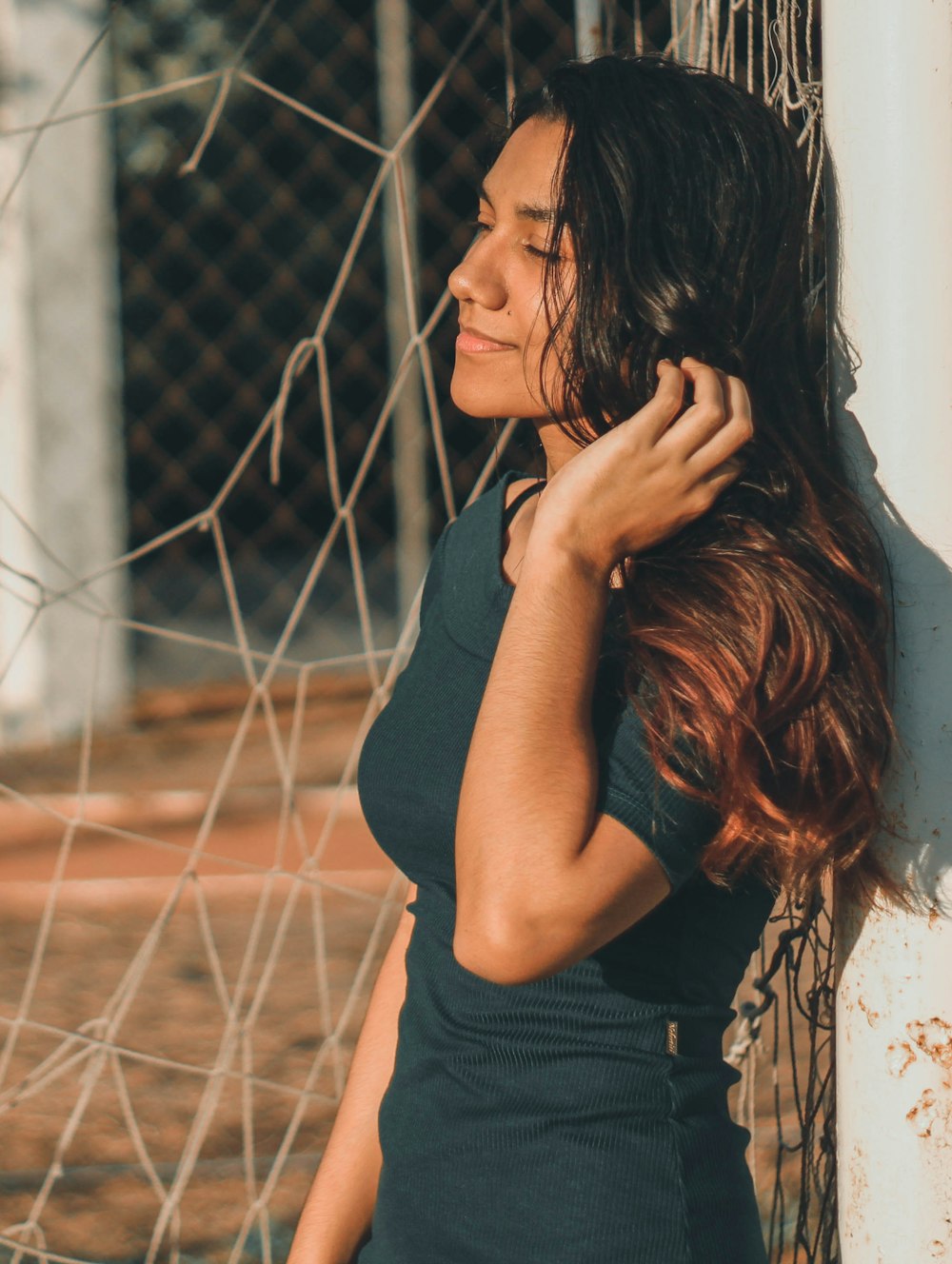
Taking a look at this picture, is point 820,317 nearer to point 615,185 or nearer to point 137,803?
point 615,185

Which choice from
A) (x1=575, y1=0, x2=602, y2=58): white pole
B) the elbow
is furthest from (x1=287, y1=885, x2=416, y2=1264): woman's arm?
(x1=575, y1=0, x2=602, y2=58): white pole

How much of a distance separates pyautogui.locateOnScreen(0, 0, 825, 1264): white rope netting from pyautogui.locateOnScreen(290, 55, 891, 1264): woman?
204 mm

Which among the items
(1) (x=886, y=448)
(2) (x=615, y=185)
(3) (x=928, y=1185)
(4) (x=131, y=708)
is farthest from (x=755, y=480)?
(4) (x=131, y=708)

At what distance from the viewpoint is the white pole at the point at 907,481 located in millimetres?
977

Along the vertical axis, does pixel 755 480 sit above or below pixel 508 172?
below

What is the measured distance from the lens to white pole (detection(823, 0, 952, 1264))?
38.5 inches

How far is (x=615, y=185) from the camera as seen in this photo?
3.34 ft

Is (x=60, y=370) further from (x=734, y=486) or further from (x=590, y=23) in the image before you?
(x=734, y=486)

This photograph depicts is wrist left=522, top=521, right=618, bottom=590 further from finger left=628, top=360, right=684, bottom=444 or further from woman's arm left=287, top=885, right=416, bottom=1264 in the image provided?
woman's arm left=287, top=885, right=416, bottom=1264

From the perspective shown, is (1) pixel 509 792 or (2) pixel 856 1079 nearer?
(1) pixel 509 792

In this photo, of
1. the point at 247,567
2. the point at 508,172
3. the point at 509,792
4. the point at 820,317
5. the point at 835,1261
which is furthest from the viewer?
the point at 247,567

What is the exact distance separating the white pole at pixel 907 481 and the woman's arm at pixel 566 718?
4.4 inches

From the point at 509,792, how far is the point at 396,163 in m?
1.11

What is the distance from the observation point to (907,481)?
3.29ft
